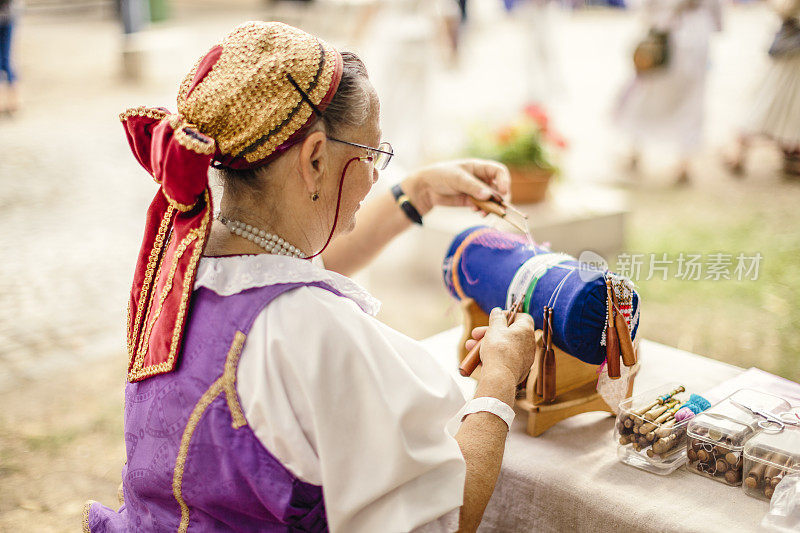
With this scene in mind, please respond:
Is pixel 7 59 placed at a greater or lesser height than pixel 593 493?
lesser

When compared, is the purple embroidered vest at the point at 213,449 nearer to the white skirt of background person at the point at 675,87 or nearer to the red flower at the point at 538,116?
the red flower at the point at 538,116

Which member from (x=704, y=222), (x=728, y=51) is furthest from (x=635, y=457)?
(x=728, y=51)

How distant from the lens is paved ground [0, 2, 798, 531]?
318 cm

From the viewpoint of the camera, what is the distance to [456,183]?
190 cm

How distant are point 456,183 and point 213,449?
0.99m

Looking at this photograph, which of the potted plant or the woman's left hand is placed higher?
the woman's left hand

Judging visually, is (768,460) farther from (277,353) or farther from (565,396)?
(277,353)

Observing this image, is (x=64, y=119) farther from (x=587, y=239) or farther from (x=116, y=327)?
(x=587, y=239)

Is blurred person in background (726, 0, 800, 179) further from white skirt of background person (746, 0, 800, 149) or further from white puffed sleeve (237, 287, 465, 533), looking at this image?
white puffed sleeve (237, 287, 465, 533)

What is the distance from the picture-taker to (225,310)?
3.93 feet

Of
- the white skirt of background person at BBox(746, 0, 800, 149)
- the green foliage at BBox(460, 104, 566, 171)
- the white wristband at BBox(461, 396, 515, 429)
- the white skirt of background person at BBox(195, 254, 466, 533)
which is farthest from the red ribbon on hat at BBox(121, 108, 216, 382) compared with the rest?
the white skirt of background person at BBox(746, 0, 800, 149)

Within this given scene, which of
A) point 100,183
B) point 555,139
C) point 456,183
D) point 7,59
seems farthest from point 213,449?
point 7,59

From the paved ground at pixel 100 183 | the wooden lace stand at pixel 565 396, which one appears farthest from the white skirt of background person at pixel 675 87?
the wooden lace stand at pixel 565 396

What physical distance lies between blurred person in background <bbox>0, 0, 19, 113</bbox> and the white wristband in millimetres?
8182
